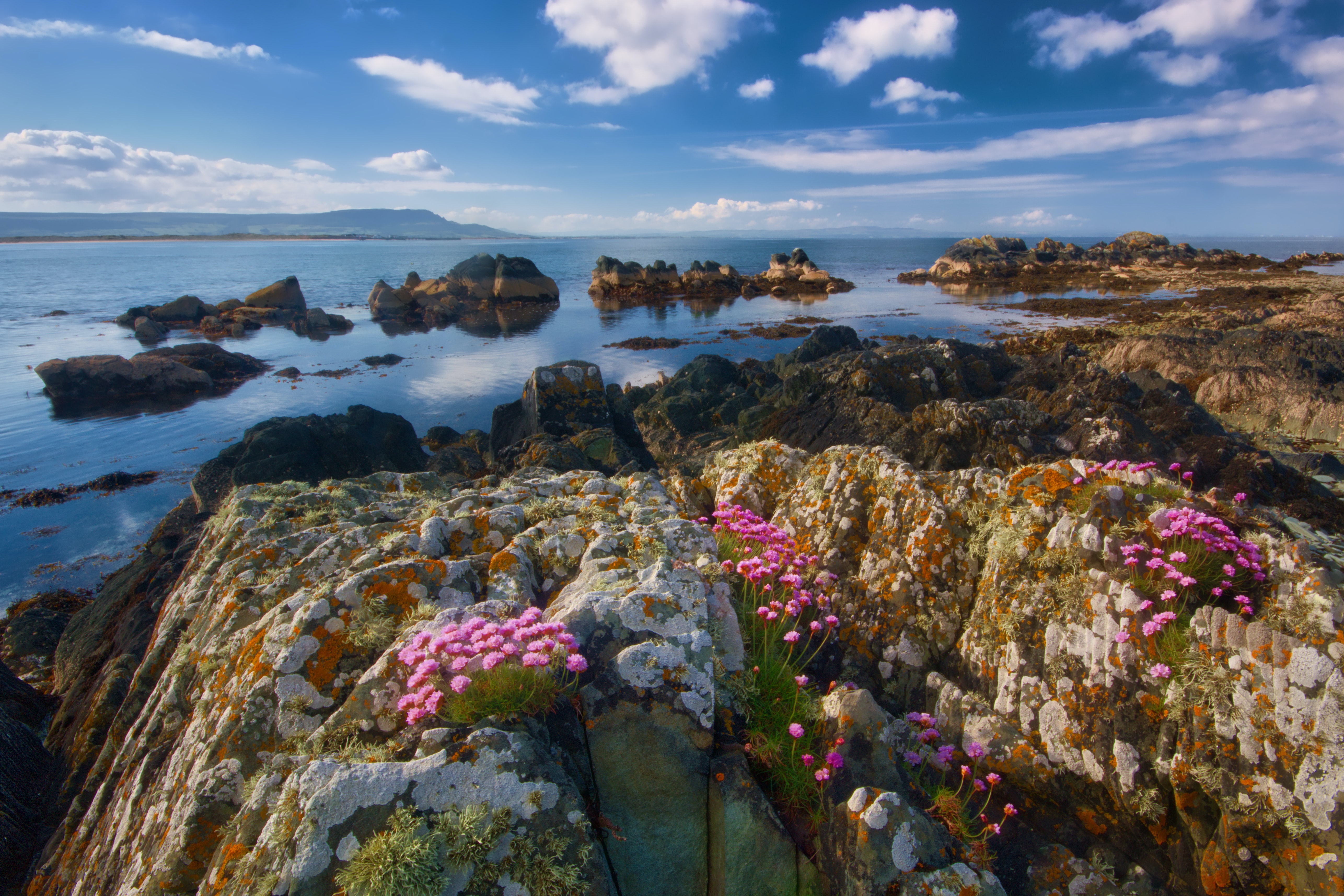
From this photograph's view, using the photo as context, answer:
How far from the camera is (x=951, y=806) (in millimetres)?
3383

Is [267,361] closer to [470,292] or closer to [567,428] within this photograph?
[470,292]

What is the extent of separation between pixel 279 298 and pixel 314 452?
58487 mm

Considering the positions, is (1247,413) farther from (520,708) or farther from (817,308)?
(817,308)

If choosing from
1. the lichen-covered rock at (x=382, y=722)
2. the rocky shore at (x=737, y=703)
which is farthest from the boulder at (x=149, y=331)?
the lichen-covered rock at (x=382, y=722)

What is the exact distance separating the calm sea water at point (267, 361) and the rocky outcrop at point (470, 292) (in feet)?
11.2

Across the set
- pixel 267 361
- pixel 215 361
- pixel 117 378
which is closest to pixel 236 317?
pixel 267 361

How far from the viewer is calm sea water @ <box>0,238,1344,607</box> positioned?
17906mm

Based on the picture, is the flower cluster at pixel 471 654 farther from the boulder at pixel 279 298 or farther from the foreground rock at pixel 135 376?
the boulder at pixel 279 298

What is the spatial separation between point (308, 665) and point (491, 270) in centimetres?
7572

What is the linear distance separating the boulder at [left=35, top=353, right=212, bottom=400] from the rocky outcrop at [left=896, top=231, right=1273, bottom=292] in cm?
8773

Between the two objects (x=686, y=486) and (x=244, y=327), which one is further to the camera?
(x=244, y=327)

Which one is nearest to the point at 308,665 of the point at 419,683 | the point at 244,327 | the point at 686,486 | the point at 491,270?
the point at 419,683

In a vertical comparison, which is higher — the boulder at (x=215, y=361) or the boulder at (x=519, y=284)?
the boulder at (x=519, y=284)

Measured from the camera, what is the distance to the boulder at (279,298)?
6069cm
